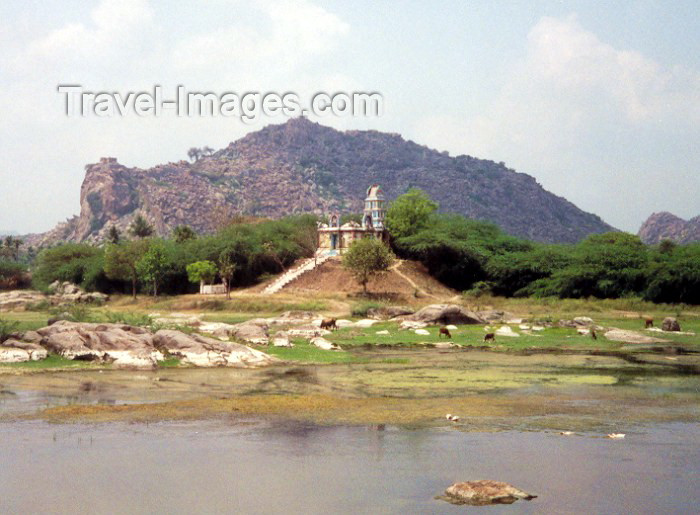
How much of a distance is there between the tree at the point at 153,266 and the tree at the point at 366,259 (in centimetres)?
1794

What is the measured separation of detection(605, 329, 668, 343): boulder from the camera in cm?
4188

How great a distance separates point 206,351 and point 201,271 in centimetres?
4508

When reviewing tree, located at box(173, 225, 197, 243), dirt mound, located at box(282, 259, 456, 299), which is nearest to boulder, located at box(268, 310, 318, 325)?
dirt mound, located at box(282, 259, 456, 299)

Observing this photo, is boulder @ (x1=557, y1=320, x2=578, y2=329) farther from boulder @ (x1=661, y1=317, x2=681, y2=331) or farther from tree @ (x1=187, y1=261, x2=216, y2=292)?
tree @ (x1=187, y1=261, x2=216, y2=292)

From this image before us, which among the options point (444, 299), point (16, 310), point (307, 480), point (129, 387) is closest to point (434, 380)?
point (129, 387)

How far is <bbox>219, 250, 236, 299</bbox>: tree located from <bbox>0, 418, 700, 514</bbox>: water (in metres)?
50.9

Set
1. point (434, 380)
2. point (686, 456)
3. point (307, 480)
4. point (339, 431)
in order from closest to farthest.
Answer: point (307, 480) → point (686, 456) → point (339, 431) → point (434, 380)

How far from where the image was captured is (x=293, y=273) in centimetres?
7825

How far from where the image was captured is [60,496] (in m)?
14.0

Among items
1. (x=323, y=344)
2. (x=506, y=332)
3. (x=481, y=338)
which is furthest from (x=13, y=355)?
(x=506, y=332)

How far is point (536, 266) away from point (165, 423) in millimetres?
58077

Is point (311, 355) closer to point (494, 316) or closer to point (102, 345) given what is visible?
point (102, 345)

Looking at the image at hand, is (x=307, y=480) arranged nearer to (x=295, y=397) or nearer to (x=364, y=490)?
(x=364, y=490)

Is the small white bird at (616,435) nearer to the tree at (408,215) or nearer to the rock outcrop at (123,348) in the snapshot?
the rock outcrop at (123,348)
